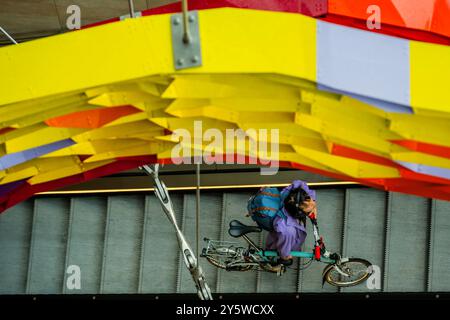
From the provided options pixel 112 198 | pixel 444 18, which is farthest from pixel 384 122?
pixel 112 198

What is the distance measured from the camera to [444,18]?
585 cm

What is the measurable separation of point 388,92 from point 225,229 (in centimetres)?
444

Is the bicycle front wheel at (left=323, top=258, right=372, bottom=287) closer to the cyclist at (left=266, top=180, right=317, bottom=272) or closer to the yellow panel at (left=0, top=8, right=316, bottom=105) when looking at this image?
the cyclist at (left=266, top=180, right=317, bottom=272)

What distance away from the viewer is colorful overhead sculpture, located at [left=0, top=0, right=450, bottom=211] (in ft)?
15.1

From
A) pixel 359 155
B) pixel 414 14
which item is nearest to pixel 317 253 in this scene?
pixel 359 155

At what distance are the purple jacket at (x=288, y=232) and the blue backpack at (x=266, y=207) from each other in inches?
3.0

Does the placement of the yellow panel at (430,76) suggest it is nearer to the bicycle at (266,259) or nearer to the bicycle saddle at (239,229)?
the bicycle at (266,259)

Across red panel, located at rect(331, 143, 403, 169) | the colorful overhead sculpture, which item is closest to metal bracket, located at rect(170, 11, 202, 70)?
the colorful overhead sculpture

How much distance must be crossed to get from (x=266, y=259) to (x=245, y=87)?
385cm

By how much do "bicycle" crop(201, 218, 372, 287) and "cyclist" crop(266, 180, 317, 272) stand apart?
0.37 feet

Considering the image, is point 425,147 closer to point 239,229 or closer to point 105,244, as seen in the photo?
point 239,229

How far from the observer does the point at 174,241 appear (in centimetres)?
912

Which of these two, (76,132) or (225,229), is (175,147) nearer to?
(76,132)

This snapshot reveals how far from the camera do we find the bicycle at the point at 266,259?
8.23 m
